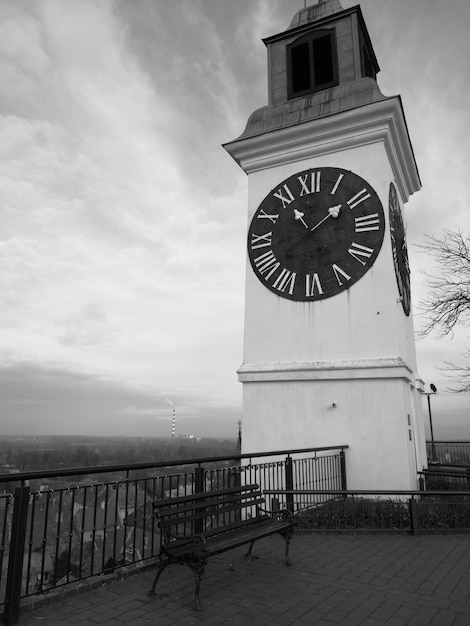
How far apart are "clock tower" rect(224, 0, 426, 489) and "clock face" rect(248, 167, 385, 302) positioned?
1.1 inches

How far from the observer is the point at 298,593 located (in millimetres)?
4898

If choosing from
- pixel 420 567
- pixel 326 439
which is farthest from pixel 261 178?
pixel 420 567

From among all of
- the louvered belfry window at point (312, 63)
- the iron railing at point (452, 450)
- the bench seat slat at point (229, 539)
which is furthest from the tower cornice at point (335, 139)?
the iron railing at point (452, 450)

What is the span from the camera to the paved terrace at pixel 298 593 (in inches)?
169

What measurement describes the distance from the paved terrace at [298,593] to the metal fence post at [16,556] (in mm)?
153

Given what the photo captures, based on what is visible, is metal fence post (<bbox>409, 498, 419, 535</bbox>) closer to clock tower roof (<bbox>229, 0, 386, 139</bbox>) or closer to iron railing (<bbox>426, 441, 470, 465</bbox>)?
clock tower roof (<bbox>229, 0, 386, 139</bbox>)

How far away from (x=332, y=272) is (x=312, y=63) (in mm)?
6675

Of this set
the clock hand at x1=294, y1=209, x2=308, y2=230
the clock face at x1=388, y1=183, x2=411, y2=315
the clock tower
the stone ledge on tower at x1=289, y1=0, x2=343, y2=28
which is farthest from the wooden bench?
the stone ledge on tower at x1=289, y1=0, x2=343, y2=28

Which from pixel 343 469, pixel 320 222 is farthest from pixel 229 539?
pixel 320 222

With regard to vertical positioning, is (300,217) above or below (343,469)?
above

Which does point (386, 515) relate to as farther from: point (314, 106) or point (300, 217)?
point (314, 106)

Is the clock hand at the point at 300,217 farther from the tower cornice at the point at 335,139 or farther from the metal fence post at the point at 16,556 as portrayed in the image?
the metal fence post at the point at 16,556

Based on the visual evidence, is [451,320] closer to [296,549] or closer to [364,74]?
[364,74]

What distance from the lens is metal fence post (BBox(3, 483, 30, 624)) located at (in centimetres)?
417
